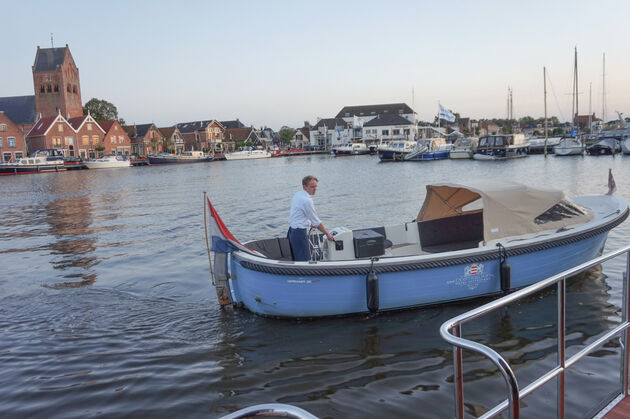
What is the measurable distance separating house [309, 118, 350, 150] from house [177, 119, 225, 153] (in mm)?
29310

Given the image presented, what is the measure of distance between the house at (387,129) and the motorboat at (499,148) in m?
58.2

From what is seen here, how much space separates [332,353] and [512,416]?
5.28 metres

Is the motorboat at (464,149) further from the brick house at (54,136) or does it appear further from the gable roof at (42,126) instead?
the gable roof at (42,126)

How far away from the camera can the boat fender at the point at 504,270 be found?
9.24 metres

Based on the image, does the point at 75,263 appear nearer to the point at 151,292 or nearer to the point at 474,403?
the point at 151,292

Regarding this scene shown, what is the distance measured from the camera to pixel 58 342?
28.1ft

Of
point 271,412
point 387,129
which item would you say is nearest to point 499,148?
point 271,412

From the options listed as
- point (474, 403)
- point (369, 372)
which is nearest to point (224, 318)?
point (369, 372)

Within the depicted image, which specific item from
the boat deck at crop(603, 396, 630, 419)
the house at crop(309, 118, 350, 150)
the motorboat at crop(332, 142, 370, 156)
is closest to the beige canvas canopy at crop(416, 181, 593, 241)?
the boat deck at crop(603, 396, 630, 419)

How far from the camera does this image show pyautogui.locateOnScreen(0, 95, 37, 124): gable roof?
316ft

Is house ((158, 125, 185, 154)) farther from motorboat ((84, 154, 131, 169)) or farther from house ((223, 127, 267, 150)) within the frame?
motorboat ((84, 154, 131, 169))

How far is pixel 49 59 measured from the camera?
4040 inches

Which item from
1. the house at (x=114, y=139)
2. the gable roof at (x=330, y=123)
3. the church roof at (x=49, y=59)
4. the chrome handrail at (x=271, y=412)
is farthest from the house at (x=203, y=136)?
the chrome handrail at (x=271, y=412)

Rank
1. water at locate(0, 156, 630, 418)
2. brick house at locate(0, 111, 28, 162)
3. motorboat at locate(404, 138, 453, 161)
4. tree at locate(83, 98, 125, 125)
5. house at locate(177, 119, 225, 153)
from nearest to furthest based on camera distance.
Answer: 1. water at locate(0, 156, 630, 418)
2. motorboat at locate(404, 138, 453, 161)
3. brick house at locate(0, 111, 28, 162)
4. tree at locate(83, 98, 125, 125)
5. house at locate(177, 119, 225, 153)
